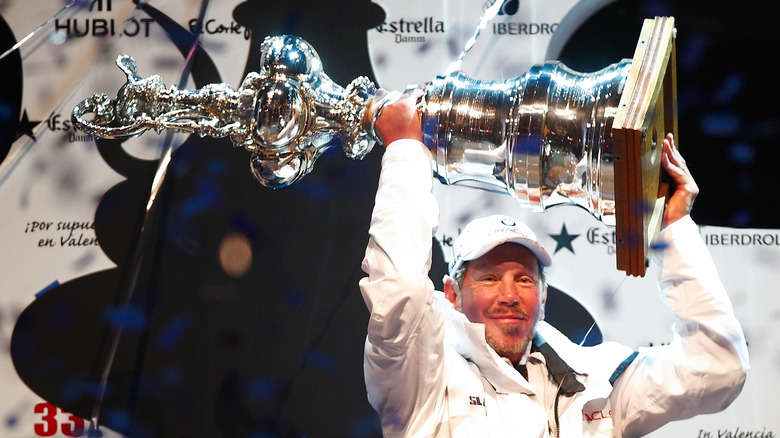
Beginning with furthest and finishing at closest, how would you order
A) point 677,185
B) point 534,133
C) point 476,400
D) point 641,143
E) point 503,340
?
point 503,340
point 476,400
point 677,185
point 534,133
point 641,143

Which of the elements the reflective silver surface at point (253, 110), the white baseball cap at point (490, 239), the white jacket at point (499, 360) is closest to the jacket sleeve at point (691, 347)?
the white jacket at point (499, 360)

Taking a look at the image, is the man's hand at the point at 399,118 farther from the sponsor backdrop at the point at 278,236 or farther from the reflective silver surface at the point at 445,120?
the sponsor backdrop at the point at 278,236

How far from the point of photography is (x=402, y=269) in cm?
171

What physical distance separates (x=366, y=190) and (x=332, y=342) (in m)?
0.45

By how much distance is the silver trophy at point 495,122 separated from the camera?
1.55 m

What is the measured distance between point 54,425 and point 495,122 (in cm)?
164

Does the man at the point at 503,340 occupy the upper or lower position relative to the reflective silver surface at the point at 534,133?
lower

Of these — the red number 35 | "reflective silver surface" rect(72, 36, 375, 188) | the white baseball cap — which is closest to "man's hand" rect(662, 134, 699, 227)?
the white baseball cap

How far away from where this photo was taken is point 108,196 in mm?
2592

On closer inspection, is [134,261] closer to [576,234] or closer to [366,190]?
[366,190]

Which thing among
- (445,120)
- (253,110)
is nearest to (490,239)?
(445,120)

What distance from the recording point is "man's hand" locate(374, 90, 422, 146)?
5.76ft

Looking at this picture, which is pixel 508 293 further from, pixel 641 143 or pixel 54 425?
pixel 54 425

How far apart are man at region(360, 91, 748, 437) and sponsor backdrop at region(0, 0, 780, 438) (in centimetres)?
37
